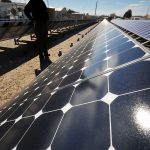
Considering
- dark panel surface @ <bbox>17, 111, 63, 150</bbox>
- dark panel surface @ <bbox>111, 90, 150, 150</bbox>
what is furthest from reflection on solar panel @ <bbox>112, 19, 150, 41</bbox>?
dark panel surface @ <bbox>111, 90, 150, 150</bbox>

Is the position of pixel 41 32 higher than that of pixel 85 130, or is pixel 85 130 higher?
pixel 85 130

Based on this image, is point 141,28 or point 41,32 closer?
point 141,28

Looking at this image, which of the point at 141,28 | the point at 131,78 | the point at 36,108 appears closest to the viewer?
the point at 131,78

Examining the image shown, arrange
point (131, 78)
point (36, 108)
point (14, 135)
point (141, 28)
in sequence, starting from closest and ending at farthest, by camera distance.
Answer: point (131, 78), point (14, 135), point (36, 108), point (141, 28)

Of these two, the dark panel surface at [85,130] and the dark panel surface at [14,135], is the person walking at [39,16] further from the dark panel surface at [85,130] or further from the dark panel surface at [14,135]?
the dark panel surface at [85,130]

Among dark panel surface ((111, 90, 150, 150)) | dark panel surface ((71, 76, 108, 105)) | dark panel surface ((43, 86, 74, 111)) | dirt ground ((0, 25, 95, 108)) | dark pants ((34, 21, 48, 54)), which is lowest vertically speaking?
dirt ground ((0, 25, 95, 108))

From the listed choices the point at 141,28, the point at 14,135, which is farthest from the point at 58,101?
the point at 141,28

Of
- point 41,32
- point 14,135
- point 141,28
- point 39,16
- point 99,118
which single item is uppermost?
point 99,118

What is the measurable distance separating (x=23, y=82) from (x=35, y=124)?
635 centimetres

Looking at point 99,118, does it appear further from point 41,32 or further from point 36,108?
point 41,32

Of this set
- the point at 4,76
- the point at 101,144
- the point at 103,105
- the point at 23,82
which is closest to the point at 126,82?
the point at 103,105

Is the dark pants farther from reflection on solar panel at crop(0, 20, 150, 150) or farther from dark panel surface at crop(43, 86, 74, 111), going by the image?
reflection on solar panel at crop(0, 20, 150, 150)

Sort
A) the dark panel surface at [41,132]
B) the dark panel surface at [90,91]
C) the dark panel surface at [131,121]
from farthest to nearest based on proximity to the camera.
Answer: the dark panel surface at [90,91] → the dark panel surface at [41,132] → the dark panel surface at [131,121]

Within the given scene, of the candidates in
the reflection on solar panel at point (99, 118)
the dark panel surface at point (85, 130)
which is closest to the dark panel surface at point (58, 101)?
the reflection on solar panel at point (99, 118)
